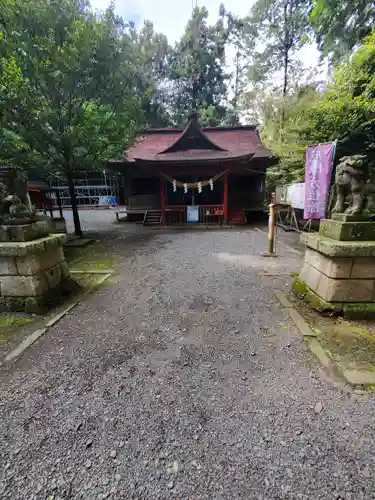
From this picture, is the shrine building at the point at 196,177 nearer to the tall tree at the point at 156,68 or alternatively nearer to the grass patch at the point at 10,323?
the grass patch at the point at 10,323

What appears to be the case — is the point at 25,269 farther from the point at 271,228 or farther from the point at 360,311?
the point at 271,228

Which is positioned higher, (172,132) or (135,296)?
(172,132)

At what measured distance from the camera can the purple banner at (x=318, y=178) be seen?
6395 millimetres

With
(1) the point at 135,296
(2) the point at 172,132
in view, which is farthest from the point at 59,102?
(2) the point at 172,132

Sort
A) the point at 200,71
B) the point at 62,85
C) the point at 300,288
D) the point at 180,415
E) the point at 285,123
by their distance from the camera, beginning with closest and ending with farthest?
1. the point at 180,415
2. the point at 300,288
3. the point at 62,85
4. the point at 285,123
5. the point at 200,71

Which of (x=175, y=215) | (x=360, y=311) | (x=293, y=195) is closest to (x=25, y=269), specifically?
(x=360, y=311)

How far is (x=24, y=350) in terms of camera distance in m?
2.54

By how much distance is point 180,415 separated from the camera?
175cm

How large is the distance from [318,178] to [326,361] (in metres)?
6.12

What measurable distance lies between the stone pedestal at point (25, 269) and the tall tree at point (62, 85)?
4.28 meters

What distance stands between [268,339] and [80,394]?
1.94m

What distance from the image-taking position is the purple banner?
639cm

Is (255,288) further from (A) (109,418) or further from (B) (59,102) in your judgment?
(B) (59,102)

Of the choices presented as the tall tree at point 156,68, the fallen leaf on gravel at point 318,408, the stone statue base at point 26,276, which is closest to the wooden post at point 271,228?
the fallen leaf on gravel at point 318,408
